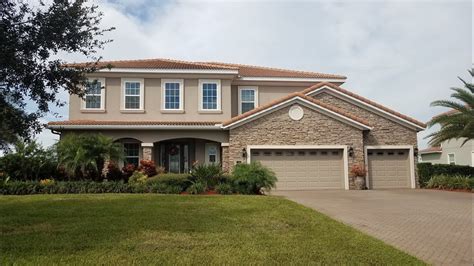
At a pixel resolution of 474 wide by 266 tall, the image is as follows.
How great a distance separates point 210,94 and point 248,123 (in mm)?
3442

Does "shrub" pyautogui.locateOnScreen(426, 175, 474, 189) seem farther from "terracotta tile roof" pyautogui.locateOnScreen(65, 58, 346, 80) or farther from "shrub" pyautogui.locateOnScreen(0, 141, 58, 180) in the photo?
"shrub" pyautogui.locateOnScreen(0, 141, 58, 180)

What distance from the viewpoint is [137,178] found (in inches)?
650

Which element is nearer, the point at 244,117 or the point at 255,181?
the point at 255,181

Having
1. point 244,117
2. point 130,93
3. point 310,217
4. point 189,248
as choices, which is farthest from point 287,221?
point 130,93

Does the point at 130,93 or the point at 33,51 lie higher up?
the point at 130,93

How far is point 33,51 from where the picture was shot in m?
7.50

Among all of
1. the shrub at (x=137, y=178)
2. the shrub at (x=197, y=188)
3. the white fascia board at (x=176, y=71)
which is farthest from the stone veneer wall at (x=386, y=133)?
the shrub at (x=137, y=178)

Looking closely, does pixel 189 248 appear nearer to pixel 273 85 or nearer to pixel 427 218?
pixel 427 218

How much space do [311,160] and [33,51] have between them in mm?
14647

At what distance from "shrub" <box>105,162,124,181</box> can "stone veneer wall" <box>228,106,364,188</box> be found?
17.1 feet

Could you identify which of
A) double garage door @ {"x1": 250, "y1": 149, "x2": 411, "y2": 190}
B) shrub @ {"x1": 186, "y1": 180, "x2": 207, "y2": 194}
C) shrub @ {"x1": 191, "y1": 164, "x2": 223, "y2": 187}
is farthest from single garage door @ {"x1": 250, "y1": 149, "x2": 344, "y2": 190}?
shrub @ {"x1": 186, "y1": 180, "x2": 207, "y2": 194}

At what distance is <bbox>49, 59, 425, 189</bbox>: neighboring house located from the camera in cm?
1956

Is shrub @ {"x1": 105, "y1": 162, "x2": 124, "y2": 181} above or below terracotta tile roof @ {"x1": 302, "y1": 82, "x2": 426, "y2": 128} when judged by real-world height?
below

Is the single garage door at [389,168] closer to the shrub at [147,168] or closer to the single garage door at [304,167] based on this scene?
the single garage door at [304,167]
